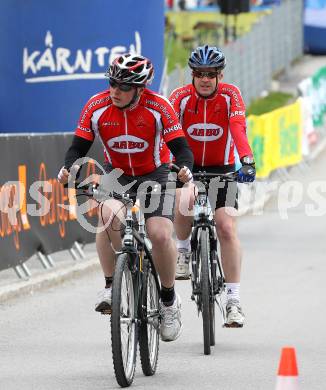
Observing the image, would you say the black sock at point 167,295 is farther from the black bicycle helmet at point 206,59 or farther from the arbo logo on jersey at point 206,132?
the black bicycle helmet at point 206,59

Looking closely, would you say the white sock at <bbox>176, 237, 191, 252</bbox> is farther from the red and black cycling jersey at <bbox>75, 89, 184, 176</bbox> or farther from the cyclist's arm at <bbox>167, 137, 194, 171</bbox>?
the cyclist's arm at <bbox>167, 137, 194, 171</bbox>

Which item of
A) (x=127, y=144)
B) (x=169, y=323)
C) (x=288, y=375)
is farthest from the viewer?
(x=169, y=323)

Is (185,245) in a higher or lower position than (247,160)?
lower

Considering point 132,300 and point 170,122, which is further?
point 170,122

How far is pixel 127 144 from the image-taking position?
31.5 ft

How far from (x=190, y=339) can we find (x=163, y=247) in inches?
72.7

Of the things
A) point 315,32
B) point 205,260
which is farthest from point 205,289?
point 315,32

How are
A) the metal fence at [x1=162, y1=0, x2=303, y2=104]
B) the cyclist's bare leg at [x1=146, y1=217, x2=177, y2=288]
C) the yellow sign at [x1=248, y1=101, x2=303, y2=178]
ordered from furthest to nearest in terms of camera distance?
the metal fence at [x1=162, y1=0, x2=303, y2=104] → the yellow sign at [x1=248, y1=101, x2=303, y2=178] → the cyclist's bare leg at [x1=146, y1=217, x2=177, y2=288]

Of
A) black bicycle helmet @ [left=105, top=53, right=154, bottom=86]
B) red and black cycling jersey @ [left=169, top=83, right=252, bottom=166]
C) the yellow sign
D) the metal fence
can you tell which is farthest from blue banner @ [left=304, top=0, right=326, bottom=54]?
black bicycle helmet @ [left=105, top=53, right=154, bottom=86]

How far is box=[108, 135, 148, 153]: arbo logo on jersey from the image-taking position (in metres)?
9.57

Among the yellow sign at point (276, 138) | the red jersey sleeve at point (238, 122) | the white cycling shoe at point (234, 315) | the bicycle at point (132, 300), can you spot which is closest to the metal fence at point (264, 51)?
the yellow sign at point (276, 138)

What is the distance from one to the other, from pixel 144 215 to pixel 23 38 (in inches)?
439

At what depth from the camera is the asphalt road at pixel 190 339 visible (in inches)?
370

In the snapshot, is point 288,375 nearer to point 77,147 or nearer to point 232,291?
point 77,147
